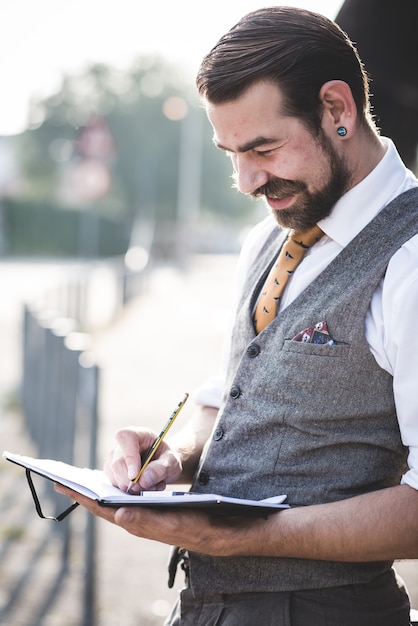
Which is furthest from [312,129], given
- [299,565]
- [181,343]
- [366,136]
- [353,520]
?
[181,343]

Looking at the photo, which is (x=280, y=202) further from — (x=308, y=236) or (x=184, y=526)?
(x=184, y=526)

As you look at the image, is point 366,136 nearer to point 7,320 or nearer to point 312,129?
point 312,129

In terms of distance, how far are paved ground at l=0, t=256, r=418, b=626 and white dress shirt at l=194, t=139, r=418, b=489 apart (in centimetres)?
275

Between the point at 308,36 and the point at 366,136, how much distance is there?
279 millimetres

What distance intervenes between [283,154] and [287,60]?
22 cm

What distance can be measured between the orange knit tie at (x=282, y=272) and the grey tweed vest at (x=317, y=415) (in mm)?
78

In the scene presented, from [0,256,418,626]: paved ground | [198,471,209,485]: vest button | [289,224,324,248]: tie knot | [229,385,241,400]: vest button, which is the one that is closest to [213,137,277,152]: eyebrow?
[289,224,324,248]: tie knot

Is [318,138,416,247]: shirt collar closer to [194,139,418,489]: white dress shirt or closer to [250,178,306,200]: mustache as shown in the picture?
[194,139,418,489]: white dress shirt

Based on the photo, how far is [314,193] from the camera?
2062 mm

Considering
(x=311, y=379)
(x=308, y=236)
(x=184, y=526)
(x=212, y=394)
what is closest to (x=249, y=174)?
(x=308, y=236)

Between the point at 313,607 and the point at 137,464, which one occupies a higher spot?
the point at 137,464

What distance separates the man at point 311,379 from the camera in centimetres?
188

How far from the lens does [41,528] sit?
17.8 ft

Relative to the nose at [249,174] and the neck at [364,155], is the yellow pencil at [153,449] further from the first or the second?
the neck at [364,155]
